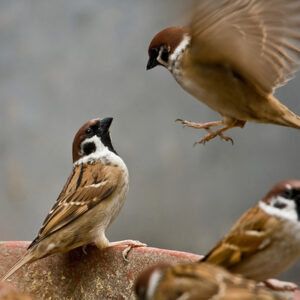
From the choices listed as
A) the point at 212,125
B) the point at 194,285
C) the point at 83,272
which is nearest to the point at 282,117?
the point at 212,125

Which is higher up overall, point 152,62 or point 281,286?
point 152,62

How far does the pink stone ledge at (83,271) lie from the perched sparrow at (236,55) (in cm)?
47

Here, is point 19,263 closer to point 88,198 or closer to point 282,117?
point 88,198

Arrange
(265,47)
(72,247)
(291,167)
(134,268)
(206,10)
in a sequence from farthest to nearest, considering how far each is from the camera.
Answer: (291,167) → (72,247) → (134,268) → (265,47) → (206,10)

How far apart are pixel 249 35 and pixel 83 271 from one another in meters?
0.90

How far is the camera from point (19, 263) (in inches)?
70.5

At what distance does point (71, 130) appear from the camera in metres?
3.58

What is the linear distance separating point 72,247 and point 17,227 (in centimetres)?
167

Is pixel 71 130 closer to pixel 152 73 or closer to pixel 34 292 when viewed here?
pixel 152 73

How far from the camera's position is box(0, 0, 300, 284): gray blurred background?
346cm

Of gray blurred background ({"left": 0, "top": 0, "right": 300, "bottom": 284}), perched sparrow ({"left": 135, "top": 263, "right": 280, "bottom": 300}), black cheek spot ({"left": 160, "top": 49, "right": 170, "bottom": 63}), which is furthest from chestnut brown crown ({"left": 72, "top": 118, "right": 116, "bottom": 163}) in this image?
gray blurred background ({"left": 0, "top": 0, "right": 300, "bottom": 284})

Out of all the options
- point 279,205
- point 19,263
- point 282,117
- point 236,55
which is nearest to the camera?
point 236,55

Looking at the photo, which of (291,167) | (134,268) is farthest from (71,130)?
(134,268)

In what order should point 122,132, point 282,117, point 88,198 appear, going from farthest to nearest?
point 122,132, point 88,198, point 282,117
